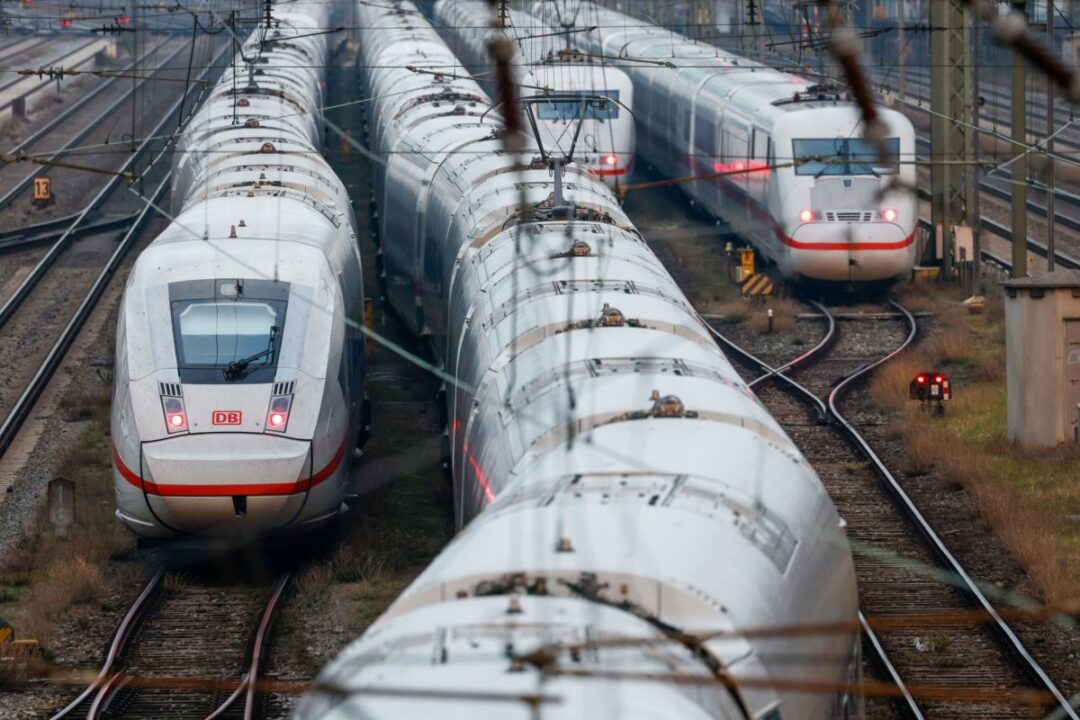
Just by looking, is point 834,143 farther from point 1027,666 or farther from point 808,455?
point 1027,666

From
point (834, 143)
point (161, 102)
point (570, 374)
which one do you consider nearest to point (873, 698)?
point (570, 374)

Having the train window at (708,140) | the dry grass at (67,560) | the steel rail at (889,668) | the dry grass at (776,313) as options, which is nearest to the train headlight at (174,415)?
the dry grass at (67,560)

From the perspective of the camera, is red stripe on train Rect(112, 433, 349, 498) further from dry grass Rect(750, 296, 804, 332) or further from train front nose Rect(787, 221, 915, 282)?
train front nose Rect(787, 221, 915, 282)

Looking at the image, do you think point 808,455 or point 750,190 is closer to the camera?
point 808,455

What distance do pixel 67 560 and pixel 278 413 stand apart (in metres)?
2.74

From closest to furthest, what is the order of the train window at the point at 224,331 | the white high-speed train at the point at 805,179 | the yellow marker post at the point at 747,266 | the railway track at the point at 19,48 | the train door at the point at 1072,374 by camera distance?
the train window at the point at 224,331 → the train door at the point at 1072,374 → the white high-speed train at the point at 805,179 → the yellow marker post at the point at 747,266 → the railway track at the point at 19,48

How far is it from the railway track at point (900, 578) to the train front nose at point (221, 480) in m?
4.66

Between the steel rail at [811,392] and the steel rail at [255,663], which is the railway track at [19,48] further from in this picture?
the steel rail at [255,663]

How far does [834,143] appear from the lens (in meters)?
26.0

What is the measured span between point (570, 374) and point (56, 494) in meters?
7.44

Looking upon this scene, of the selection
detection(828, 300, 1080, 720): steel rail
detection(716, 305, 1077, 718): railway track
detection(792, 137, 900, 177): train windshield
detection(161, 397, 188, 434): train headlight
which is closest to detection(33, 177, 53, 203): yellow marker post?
detection(792, 137, 900, 177): train windshield

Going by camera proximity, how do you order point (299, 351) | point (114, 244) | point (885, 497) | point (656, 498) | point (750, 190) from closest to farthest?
point (656, 498) → point (299, 351) → point (885, 497) → point (750, 190) → point (114, 244)

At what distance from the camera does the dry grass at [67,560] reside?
44.7 feet

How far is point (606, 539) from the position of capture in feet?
22.3
